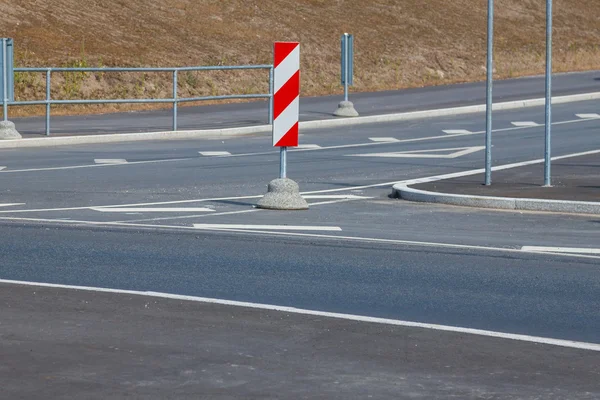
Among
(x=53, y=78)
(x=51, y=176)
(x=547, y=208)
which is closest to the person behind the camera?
(x=547, y=208)

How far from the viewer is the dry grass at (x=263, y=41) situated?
118 ft

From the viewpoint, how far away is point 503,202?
15508 mm

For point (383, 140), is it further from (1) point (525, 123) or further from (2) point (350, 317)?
(2) point (350, 317)

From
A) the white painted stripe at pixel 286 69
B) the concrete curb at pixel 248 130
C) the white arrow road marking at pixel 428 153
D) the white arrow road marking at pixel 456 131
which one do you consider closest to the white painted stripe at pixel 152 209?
the white painted stripe at pixel 286 69

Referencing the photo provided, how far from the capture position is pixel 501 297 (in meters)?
9.73

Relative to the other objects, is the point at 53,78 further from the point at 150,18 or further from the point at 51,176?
the point at 51,176

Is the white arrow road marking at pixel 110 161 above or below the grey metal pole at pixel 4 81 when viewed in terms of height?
below

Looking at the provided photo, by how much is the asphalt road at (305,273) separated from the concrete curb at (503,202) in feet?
1.24

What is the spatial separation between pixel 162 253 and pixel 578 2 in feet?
160

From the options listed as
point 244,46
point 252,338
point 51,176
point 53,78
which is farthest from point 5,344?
point 244,46

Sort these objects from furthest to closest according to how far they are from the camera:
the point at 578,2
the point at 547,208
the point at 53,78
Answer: the point at 578,2 < the point at 53,78 < the point at 547,208

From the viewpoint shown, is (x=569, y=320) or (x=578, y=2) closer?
(x=569, y=320)

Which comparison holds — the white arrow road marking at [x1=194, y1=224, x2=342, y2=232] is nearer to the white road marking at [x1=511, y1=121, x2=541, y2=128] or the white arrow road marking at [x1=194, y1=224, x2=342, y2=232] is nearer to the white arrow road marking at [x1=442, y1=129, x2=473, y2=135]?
the white arrow road marking at [x1=442, y1=129, x2=473, y2=135]

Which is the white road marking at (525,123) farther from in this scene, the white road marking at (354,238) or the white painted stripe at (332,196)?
the white road marking at (354,238)
